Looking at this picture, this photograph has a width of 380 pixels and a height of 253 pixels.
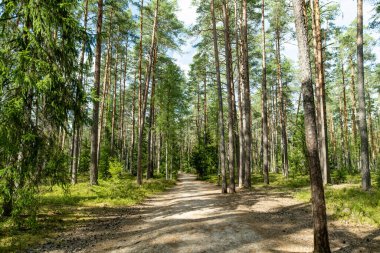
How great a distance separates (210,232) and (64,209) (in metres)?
6.21

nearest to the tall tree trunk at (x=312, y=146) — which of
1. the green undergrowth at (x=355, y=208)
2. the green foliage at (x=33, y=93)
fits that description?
the green undergrowth at (x=355, y=208)

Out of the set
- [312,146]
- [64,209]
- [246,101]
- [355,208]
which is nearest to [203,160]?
[246,101]

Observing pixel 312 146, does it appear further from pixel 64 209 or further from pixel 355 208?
pixel 64 209

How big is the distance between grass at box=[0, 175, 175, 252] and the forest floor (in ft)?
1.48

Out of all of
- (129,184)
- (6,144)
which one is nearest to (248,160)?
(129,184)

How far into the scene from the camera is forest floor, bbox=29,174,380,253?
5.81 m

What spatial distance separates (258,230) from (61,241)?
519 centimetres

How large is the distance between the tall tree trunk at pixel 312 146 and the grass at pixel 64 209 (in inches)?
257

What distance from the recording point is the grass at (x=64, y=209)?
6359mm

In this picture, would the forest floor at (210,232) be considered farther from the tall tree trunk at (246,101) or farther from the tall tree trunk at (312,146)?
the tall tree trunk at (246,101)

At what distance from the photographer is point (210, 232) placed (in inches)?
265

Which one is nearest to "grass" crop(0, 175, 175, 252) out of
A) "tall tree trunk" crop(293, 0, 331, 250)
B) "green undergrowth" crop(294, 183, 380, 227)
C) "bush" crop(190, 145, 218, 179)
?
"tall tree trunk" crop(293, 0, 331, 250)

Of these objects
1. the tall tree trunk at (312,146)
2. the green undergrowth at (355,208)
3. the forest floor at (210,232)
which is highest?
the tall tree trunk at (312,146)

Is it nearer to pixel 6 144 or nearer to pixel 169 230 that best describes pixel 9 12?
pixel 6 144
